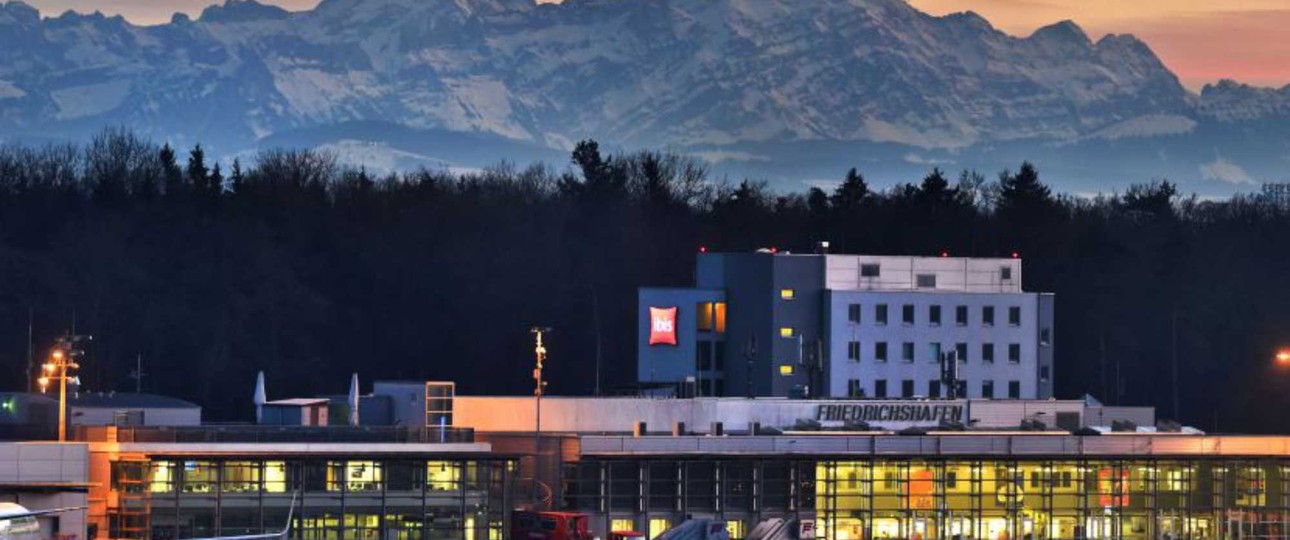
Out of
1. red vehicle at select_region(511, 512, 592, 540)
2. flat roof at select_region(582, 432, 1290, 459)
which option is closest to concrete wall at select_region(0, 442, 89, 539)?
red vehicle at select_region(511, 512, 592, 540)

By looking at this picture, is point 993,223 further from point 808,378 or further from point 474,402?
point 474,402

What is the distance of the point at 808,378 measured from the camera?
14150 cm

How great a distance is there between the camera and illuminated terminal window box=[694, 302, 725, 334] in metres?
145

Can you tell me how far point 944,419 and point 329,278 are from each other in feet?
229

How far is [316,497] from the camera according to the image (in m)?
100

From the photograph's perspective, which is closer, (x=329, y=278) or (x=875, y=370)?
(x=875, y=370)

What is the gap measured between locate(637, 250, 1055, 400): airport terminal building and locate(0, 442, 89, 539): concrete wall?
4956 centimetres

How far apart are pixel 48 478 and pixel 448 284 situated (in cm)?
9391

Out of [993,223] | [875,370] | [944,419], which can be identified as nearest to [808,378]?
[875,370]

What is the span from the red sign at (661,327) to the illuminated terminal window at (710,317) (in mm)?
1724

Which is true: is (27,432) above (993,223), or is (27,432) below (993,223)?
below

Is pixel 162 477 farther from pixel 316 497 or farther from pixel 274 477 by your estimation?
pixel 316 497

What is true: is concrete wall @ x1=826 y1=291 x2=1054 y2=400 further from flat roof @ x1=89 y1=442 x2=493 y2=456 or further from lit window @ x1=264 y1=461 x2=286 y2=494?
lit window @ x1=264 y1=461 x2=286 y2=494

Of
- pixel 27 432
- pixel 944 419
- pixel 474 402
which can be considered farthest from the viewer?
pixel 944 419
